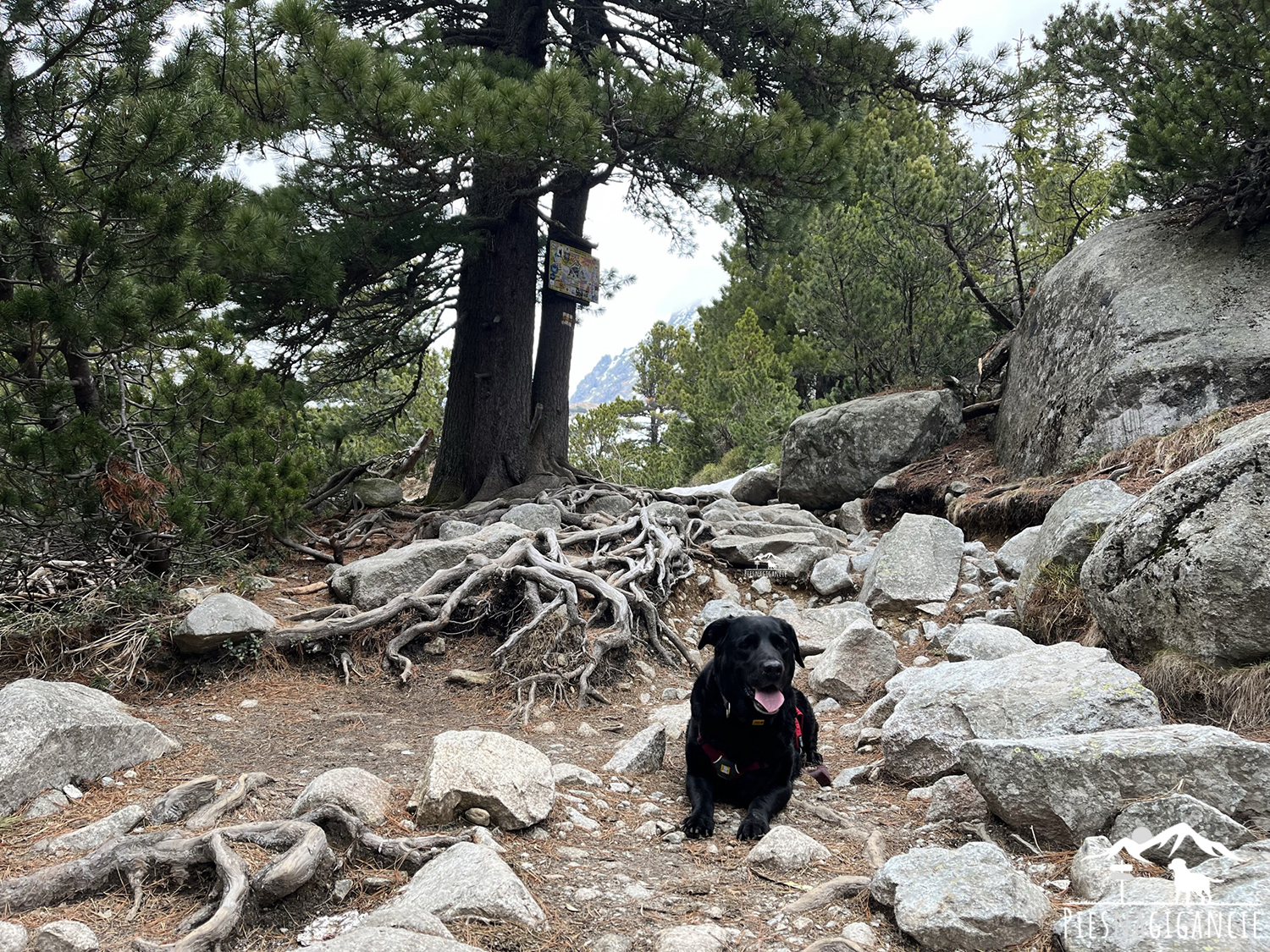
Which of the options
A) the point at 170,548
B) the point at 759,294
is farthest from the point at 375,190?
the point at 759,294

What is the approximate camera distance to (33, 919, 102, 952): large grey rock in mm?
2055

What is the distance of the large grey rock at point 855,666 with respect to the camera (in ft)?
16.8

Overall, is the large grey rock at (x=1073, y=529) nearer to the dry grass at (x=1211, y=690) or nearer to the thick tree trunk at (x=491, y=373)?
the dry grass at (x=1211, y=690)

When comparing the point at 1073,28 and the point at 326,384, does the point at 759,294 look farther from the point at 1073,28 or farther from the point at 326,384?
the point at 326,384

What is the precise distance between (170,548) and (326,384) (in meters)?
4.10

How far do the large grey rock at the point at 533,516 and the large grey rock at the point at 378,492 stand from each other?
5.68ft

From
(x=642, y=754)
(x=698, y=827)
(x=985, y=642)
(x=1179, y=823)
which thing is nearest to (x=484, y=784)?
(x=698, y=827)

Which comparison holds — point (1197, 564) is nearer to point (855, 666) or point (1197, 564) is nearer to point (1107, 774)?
point (1107, 774)

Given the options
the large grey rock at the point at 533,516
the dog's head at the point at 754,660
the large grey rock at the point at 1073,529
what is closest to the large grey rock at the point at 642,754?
the dog's head at the point at 754,660

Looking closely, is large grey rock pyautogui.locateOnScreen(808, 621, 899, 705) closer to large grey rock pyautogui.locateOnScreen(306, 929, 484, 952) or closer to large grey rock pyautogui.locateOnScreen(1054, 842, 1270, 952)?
large grey rock pyautogui.locateOnScreen(1054, 842, 1270, 952)

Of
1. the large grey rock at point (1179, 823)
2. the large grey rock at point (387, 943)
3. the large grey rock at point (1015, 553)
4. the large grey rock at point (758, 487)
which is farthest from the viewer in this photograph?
the large grey rock at point (758, 487)

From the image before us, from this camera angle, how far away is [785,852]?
2.81 metres

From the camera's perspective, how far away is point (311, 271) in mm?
7273

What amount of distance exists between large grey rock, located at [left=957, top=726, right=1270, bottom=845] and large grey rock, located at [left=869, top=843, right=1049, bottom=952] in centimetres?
43
